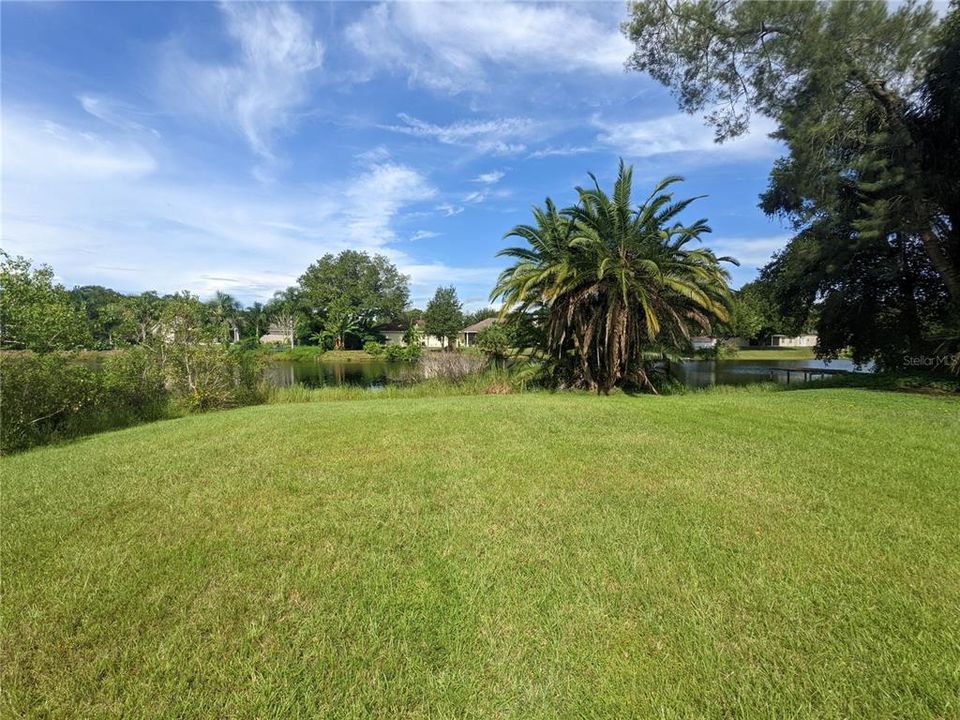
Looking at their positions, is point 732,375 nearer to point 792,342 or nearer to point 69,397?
point 69,397

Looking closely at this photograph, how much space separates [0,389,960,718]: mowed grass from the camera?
1864 mm

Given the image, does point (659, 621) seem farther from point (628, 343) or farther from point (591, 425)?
point (628, 343)

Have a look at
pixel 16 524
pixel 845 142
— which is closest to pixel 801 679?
pixel 16 524

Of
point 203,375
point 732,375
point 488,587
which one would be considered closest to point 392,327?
point 732,375

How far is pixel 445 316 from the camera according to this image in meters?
57.9

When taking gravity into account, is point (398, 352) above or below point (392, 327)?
below

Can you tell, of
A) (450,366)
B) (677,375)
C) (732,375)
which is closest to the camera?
(450,366)

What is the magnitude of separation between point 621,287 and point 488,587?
10.2 m

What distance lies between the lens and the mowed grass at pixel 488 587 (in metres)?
1.86

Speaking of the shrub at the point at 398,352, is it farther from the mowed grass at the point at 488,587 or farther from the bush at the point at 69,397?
the mowed grass at the point at 488,587

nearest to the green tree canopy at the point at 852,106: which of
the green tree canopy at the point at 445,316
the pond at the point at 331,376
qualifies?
the pond at the point at 331,376

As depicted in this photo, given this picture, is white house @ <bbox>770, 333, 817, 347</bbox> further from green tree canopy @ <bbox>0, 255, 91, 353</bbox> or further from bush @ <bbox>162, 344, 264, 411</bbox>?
green tree canopy @ <bbox>0, 255, 91, 353</bbox>

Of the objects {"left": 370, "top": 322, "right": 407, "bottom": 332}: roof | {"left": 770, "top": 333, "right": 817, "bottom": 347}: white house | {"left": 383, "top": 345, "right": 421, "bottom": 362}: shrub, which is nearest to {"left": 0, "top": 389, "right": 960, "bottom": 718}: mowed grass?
{"left": 383, "top": 345, "right": 421, "bottom": 362}: shrub

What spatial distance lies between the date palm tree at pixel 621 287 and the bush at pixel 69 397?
888 cm
